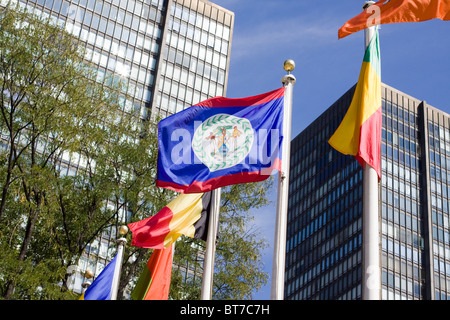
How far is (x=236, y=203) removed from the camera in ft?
108

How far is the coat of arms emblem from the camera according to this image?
16281 mm

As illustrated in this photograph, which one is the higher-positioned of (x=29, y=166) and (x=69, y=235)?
(x=29, y=166)

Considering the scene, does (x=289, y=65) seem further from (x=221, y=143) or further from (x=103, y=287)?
(x=103, y=287)

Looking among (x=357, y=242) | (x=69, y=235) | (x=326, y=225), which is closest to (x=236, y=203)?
(x=69, y=235)

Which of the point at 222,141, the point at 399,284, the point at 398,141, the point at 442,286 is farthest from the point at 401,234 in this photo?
the point at 222,141

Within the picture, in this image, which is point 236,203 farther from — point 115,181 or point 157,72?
point 157,72

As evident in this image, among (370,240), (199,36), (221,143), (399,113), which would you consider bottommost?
(370,240)

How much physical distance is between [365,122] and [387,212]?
106635mm

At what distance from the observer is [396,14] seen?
15.4m

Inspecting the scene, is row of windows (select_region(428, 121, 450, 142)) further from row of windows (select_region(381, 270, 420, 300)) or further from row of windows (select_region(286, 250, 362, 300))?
row of windows (select_region(286, 250, 362, 300))

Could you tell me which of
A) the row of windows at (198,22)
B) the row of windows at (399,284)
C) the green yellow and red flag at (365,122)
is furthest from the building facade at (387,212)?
the green yellow and red flag at (365,122)
